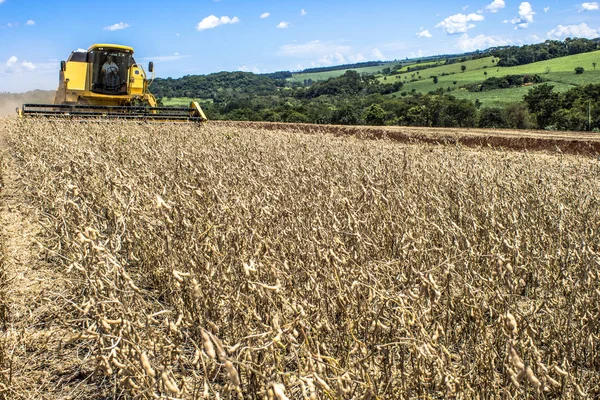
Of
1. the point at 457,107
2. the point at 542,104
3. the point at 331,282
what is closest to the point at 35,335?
the point at 331,282

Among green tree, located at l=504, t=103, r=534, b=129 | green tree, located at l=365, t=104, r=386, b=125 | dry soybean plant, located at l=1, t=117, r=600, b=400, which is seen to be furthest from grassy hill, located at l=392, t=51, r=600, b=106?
dry soybean plant, located at l=1, t=117, r=600, b=400

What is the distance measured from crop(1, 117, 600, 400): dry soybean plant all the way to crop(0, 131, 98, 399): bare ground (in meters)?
0.15

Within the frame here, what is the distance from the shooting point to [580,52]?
295 feet

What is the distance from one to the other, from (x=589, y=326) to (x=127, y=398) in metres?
2.16

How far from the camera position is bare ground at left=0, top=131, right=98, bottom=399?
2.65 meters

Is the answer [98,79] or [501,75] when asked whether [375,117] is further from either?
[501,75]

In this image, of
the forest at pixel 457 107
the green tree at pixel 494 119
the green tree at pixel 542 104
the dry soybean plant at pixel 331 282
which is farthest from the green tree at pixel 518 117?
the dry soybean plant at pixel 331 282

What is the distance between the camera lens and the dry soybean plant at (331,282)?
188cm

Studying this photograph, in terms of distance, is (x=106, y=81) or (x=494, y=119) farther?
(x=494, y=119)

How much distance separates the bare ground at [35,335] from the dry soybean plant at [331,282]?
0.48 ft

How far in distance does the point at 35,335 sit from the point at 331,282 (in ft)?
6.28

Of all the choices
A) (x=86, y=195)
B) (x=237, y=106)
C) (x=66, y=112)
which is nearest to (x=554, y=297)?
(x=86, y=195)

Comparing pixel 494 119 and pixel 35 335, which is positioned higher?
pixel 494 119

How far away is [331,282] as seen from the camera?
2.66m
